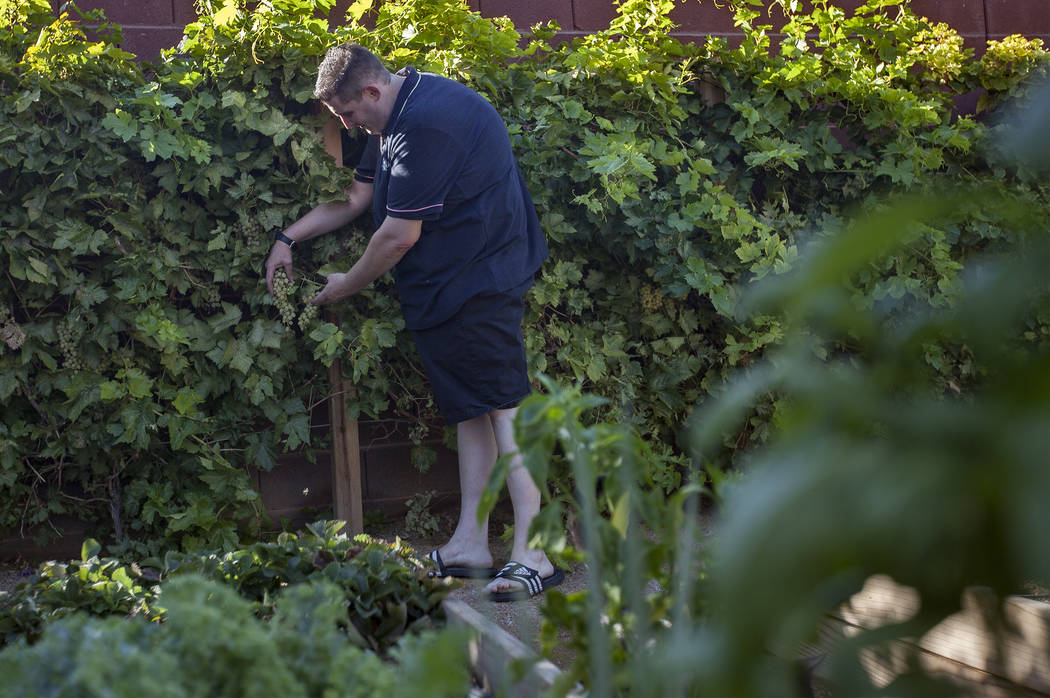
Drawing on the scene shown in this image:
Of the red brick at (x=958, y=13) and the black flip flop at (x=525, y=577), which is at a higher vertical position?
the red brick at (x=958, y=13)

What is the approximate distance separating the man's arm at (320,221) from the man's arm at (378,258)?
156 mm

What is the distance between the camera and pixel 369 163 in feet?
9.93

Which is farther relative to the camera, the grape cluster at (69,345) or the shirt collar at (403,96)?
the grape cluster at (69,345)

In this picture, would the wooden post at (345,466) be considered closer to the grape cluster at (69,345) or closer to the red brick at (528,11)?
the grape cluster at (69,345)

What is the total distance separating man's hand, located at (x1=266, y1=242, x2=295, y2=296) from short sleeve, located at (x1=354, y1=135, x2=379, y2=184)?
32 cm

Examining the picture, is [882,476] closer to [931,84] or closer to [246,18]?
[246,18]

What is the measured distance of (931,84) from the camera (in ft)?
12.6

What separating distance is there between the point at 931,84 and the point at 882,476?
3.93 metres

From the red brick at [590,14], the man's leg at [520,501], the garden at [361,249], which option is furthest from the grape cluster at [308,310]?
the red brick at [590,14]

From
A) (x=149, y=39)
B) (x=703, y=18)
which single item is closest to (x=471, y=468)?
(x=149, y=39)

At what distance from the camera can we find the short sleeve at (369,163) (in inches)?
119

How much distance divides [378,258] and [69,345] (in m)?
0.94

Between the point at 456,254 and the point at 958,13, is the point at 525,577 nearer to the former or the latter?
the point at 456,254

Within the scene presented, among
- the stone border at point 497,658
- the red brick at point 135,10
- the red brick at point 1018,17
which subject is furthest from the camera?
the red brick at point 1018,17
